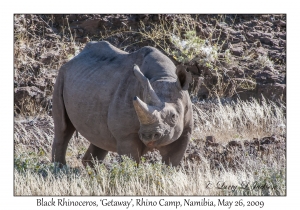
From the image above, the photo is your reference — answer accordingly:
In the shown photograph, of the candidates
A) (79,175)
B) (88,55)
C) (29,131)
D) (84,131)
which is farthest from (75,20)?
(79,175)

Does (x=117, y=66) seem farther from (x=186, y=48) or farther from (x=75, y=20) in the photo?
(x=75, y=20)

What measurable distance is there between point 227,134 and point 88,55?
323 centimetres

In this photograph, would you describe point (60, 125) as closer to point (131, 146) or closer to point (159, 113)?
point (131, 146)

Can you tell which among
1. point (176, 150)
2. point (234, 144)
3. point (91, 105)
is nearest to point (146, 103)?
point (176, 150)

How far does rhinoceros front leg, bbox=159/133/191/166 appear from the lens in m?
9.78

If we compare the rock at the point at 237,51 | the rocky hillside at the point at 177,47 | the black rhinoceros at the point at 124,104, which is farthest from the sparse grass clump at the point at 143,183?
the rock at the point at 237,51

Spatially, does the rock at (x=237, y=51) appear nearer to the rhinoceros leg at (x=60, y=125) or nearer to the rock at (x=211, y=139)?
the rock at (x=211, y=139)

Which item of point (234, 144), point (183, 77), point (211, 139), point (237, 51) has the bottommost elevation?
point (234, 144)

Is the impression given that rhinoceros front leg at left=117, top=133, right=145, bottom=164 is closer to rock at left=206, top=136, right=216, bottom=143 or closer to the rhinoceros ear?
the rhinoceros ear

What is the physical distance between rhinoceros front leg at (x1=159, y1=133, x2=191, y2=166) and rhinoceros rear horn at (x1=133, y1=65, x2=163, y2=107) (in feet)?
3.47

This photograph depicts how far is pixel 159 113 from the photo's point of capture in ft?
28.6

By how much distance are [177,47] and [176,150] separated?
6.27 meters

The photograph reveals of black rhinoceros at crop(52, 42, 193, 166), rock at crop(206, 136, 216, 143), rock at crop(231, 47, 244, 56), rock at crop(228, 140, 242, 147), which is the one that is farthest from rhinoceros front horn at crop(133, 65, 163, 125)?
rock at crop(231, 47, 244, 56)

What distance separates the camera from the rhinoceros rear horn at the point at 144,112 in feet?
27.7
